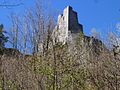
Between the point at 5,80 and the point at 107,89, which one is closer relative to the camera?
the point at 107,89

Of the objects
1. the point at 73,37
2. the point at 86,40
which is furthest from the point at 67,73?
the point at 73,37

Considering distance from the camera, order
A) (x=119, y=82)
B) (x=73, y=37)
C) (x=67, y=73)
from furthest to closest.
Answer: (x=73, y=37) → (x=67, y=73) → (x=119, y=82)

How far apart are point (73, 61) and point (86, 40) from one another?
1.21 metres

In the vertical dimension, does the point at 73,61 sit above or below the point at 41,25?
below

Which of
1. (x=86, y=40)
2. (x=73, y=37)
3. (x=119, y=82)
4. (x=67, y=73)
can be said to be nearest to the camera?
(x=119, y=82)

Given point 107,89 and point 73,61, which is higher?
point 73,61

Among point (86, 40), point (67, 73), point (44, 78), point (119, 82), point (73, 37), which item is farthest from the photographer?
point (73, 37)

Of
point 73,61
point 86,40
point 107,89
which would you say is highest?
point 86,40

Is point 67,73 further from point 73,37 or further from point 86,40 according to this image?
point 73,37

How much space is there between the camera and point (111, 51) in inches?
425

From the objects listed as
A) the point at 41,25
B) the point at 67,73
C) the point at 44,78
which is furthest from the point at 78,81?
the point at 41,25

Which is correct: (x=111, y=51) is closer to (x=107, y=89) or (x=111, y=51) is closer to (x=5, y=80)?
(x=107, y=89)

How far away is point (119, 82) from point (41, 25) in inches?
146

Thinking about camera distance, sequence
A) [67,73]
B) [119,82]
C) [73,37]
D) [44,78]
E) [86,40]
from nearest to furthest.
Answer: [119,82]
[44,78]
[67,73]
[86,40]
[73,37]
